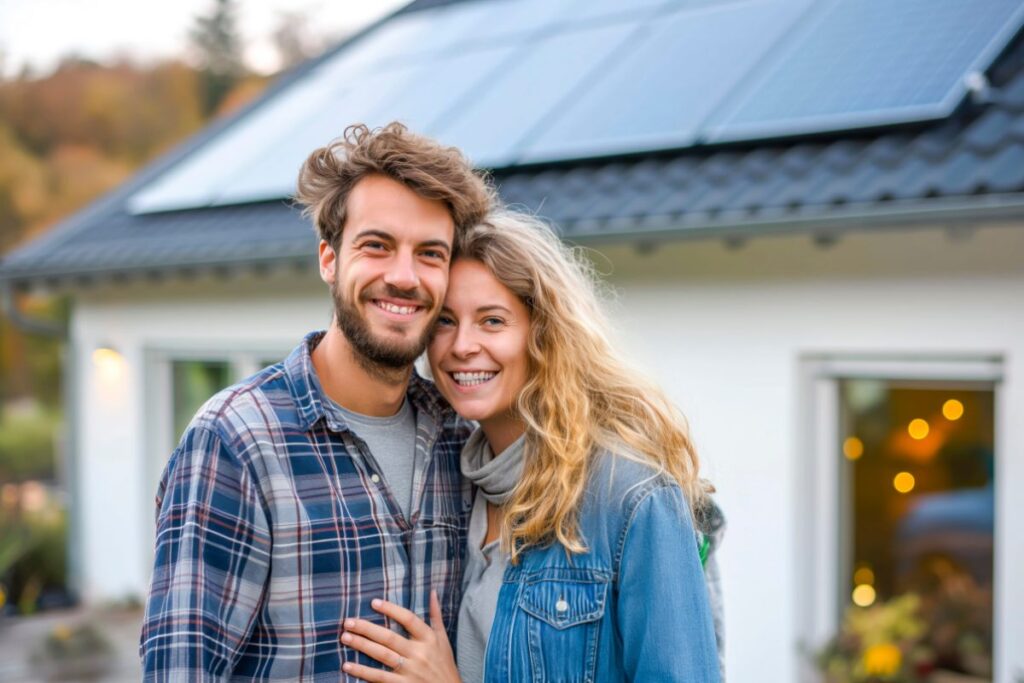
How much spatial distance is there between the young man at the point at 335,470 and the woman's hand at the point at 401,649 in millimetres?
34

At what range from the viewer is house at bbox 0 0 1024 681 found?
3.90 meters

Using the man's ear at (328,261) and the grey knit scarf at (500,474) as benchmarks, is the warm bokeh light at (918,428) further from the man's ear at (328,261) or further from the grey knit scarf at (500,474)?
the man's ear at (328,261)

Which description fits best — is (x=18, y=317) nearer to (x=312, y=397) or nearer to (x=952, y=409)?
(x=312, y=397)

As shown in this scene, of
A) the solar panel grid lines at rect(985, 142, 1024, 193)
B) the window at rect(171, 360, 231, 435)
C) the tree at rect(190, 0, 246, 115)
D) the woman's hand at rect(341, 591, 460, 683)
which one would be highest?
the tree at rect(190, 0, 246, 115)

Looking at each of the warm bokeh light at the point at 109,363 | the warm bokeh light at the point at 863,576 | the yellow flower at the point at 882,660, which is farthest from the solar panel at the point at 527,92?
the warm bokeh light at the point at 109,363

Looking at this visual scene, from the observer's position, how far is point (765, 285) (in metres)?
4.44

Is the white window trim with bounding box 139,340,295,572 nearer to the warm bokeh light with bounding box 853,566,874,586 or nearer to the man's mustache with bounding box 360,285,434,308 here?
the warm bokeh light with bounding box 853,566,874,586

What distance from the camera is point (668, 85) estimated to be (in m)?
5.29

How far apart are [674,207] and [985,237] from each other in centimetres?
128

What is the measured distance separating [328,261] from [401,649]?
0.92 metres

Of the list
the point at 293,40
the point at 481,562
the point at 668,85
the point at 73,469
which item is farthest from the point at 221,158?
the point at 293,40

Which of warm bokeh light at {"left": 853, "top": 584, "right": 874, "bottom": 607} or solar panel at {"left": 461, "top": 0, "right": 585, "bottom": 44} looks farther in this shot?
solar panel at {"left": 461, "top": 0, "right": 585, "bottom": 44}

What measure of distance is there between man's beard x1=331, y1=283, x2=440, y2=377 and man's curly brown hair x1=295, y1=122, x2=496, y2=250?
0.58 feet

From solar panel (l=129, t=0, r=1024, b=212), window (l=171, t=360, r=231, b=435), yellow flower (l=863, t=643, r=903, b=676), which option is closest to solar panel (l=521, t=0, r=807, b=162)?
solar panel (l=129, t=0, r=1024, b=212)
